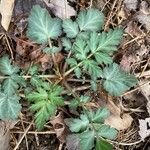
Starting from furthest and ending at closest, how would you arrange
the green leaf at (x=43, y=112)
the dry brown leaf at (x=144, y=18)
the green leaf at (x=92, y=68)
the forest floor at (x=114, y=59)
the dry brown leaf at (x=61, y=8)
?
the dry brown leaf at (x=144, y=18), the dry brown leaf at (x=61, y=8), the forest floor at (x=114, y=59), the green leaf at (x=92, y=68), the green leaf at (x=43, y=112)

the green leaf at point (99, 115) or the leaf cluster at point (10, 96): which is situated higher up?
the leaf cluster at point (10, 96)

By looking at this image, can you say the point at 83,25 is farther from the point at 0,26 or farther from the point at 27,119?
the point at 27,119

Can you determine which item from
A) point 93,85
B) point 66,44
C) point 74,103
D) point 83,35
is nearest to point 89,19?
point 83,35

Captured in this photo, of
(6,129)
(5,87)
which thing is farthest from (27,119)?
(5,87)

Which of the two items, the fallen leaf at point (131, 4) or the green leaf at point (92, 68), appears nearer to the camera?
the green leaf at point (92, 68)

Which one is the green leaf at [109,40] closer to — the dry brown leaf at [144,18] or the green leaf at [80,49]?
the green leaf at [80,49]

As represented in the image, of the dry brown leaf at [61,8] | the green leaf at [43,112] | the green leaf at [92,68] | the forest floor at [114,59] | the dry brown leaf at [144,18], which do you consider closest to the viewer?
the green leaf at [43,112]

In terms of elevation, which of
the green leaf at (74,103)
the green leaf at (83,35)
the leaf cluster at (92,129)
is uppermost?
the green leaf at (83,35)

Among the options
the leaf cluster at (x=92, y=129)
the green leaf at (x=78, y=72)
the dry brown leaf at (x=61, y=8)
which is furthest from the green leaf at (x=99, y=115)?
the dry brown leaf at (x=61, y=8)
